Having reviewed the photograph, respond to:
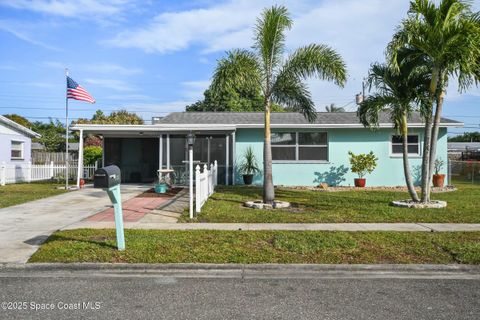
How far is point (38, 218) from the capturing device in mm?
10188

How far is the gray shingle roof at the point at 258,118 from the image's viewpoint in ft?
64.0

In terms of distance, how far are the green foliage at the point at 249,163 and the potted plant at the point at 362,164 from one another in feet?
13.8

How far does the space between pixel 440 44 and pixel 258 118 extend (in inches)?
423

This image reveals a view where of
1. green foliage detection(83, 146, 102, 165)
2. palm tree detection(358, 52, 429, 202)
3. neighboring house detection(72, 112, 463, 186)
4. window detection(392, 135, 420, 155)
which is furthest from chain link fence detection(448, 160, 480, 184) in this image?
green foliage detection(83, 146, 102, 165)

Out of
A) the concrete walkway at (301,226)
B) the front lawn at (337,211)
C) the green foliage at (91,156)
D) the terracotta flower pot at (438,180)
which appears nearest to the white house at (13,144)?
the green foliage at (91,156)

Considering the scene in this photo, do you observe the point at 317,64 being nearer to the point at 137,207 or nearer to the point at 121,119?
the point at 137,207

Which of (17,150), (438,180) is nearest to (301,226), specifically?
(438,180)

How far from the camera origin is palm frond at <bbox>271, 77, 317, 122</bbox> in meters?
12.7

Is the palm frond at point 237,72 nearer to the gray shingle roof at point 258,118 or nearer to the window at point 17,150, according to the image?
the gray shingle roof at point 258,118

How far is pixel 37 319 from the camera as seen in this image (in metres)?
4.34

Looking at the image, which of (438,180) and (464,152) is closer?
(438,180)

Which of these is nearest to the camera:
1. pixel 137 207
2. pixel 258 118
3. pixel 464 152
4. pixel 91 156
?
pixel 137 207

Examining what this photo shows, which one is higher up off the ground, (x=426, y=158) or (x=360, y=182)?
(x=426, y=158)

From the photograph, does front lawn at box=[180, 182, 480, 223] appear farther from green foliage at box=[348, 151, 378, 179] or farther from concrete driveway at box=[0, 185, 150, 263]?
green foliage at box=[348, 151, 378, 179]
